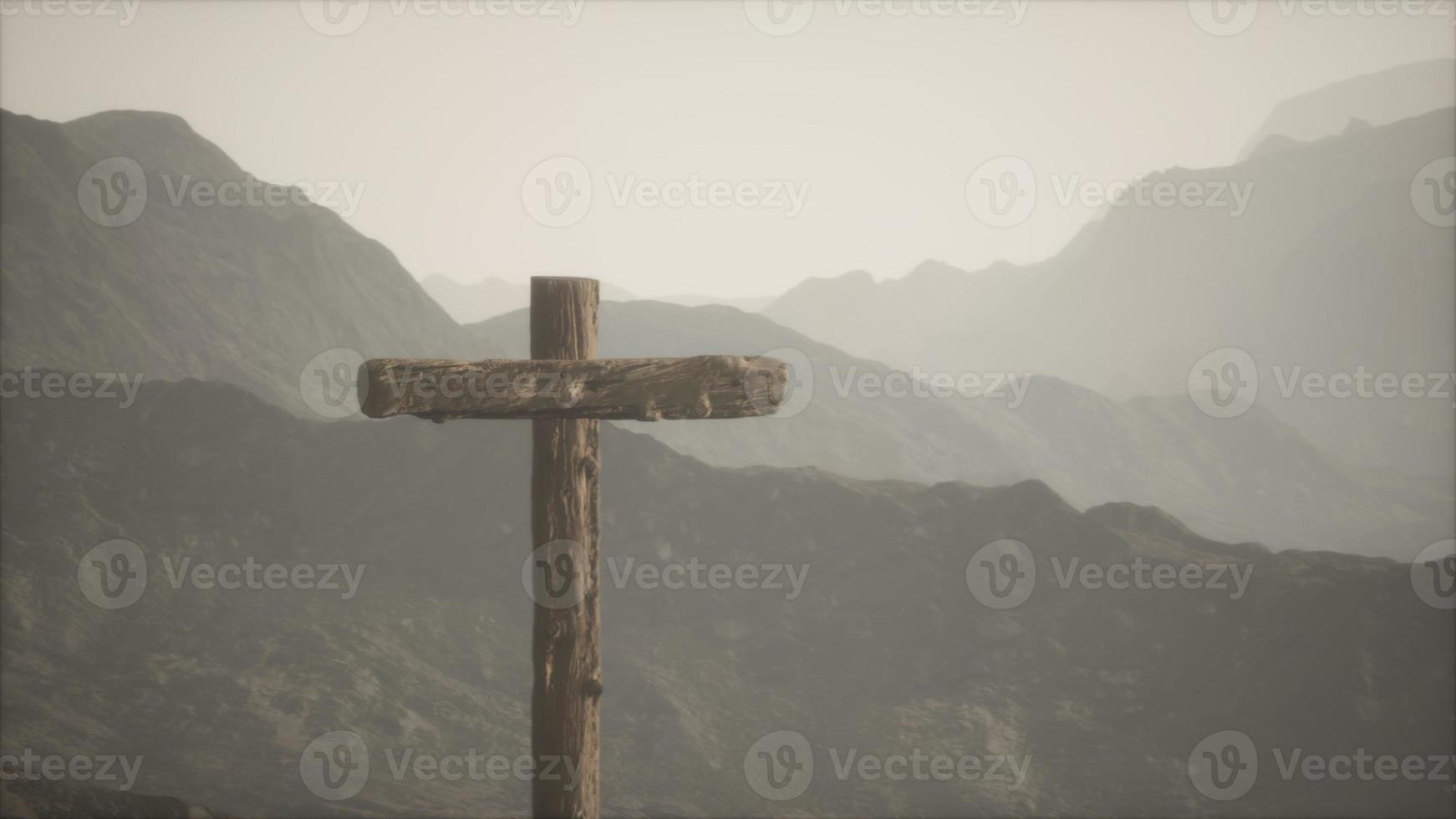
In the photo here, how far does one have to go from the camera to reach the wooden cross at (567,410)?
5.09 metres

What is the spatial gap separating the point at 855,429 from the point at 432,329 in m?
24.6

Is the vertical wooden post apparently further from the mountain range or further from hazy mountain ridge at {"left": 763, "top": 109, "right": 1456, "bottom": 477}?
hazy mountain ridge at {"left": 763, "top": 109, "right": 1456, "bottom": 477}

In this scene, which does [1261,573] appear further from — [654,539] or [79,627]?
[79,627]

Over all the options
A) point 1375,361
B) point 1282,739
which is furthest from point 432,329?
point 1375,361

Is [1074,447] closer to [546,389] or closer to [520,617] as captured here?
[520,617]

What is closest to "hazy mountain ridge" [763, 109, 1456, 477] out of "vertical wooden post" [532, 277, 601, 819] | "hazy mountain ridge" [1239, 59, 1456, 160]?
"hazy mountain ridge" [1239, 59, 1456, 160]

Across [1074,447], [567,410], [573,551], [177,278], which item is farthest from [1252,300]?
[567,410]

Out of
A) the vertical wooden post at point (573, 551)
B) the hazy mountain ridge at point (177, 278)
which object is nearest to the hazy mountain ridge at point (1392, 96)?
the hazy mountain ridge at point (177, 278)

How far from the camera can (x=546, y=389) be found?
17.1 ft

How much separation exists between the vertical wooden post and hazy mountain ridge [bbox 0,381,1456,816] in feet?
48.4

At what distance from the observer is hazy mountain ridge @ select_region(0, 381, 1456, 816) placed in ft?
68.2

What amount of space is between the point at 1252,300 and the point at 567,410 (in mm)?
115748

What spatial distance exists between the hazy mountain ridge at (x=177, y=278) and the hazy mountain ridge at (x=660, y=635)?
8747mm

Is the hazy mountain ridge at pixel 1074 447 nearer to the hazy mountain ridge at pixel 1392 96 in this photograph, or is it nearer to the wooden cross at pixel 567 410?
the wooden cross at pixel 567 410
